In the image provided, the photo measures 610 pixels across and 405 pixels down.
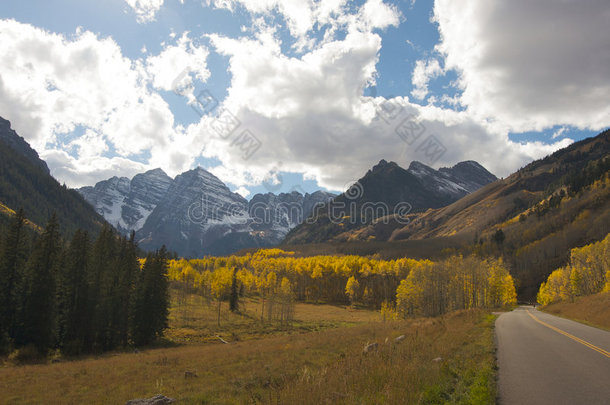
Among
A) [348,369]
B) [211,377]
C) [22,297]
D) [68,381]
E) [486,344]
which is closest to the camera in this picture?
[348,369]

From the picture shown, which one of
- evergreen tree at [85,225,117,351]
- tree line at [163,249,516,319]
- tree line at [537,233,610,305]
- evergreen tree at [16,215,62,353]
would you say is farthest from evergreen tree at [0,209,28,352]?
tree line at [537,233,610,305]

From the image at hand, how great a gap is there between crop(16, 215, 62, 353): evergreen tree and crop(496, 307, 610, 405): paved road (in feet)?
170

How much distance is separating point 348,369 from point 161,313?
53.0m

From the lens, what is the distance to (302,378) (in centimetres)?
1130

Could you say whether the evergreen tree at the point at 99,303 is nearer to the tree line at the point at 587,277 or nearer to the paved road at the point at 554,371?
the paved road at the point at 554,371

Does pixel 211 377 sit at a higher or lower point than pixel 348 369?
lower

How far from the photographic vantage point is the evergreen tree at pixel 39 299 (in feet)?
135

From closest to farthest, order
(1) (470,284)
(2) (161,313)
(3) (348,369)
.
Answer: (3) (348,369), (2) (161,313), (1) (470,284)

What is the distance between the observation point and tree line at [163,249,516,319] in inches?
2734

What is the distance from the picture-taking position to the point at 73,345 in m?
A: 44.3

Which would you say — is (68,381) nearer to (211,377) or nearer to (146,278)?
(211,377)

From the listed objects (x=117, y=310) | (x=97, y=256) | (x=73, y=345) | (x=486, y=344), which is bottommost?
(x=73, y=345)

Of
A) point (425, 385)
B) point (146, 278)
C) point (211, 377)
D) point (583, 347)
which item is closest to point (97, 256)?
point (146, 278)

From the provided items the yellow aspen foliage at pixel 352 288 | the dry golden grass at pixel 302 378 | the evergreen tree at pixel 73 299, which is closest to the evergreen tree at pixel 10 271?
the evergreen tree at pixel 73 299
